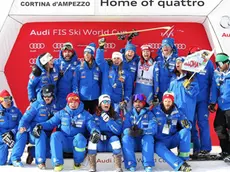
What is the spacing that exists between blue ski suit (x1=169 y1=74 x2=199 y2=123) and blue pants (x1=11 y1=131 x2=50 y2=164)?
1.99 m

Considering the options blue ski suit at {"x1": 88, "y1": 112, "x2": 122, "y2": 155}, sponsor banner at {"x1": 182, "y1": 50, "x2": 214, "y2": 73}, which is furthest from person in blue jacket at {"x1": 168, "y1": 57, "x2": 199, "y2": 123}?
blue ski suit at {"x1": 88, "y1": 112, "x2": 122, "y2": 155}

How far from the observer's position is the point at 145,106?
590cm

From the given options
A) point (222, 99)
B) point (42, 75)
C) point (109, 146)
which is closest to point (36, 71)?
point (42, 75)

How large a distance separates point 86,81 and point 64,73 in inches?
15.2

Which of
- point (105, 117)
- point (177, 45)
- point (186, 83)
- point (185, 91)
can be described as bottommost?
point (105, 117)

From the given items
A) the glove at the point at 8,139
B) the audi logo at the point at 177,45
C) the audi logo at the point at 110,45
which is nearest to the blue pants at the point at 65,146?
the glove at the point at 8,139

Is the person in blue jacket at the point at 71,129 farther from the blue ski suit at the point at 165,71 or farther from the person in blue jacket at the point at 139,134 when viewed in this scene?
the blue ski suit at the point at 165,71

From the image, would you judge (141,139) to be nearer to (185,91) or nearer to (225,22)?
(185,91)

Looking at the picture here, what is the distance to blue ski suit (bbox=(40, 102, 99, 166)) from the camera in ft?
18.3

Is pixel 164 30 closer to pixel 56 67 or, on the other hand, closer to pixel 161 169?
pixel 56 67

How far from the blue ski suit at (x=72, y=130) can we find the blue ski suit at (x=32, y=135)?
6.6 inches

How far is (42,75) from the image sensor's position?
6352mm

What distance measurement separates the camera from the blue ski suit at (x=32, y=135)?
5633 millimetres

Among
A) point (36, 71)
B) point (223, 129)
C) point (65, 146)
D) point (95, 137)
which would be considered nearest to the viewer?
point (95, 137)
